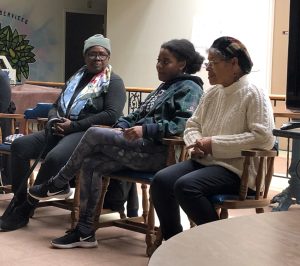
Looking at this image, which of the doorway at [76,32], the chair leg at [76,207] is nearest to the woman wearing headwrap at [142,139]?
the chair leg at [76,207]

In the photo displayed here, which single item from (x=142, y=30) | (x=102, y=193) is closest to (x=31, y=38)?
(x=142, y=30)

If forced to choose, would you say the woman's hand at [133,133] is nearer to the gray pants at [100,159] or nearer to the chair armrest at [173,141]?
the gray pants at [100,159]

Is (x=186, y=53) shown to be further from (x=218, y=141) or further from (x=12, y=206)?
(x=12, y=206)

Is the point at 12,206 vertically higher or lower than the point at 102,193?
lower

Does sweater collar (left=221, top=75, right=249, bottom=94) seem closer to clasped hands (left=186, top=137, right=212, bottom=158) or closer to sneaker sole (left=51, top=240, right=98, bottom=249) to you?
clasped hands (left=186, top=137, right=212, bottom=158)

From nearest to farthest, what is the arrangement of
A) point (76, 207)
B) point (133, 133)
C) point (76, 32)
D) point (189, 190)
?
point (189, 190) < point (133, 133) < point (76, 207) < point (76, 32)

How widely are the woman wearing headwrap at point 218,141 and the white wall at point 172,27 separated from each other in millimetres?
4994

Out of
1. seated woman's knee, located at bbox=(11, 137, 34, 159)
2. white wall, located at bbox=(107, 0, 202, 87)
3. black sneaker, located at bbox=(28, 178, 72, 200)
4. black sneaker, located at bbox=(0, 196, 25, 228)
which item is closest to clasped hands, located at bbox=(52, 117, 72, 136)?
seated woman's knee, located at bbox=(11, 137, 34, 159)

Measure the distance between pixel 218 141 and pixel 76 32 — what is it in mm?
9161

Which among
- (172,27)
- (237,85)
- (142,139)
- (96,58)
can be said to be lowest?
(142,139)

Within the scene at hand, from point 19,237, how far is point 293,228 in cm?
280

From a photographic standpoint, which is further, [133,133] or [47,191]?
[47,191]

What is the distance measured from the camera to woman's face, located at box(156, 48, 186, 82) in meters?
3.28

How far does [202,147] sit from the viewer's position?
109 inches
